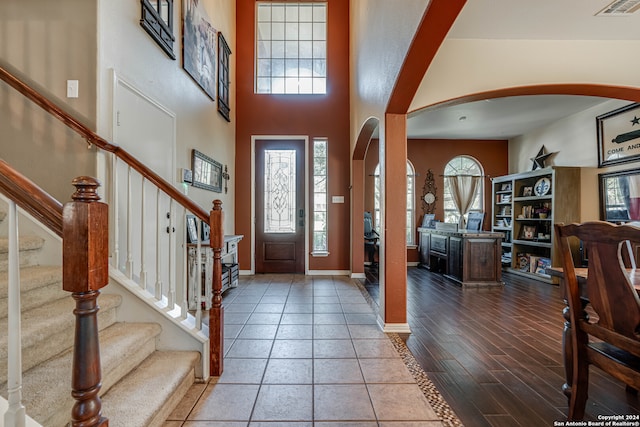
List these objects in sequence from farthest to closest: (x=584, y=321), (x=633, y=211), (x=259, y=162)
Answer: (x=259, y=162)
(x=633, y=211)
(x=584, y=321)

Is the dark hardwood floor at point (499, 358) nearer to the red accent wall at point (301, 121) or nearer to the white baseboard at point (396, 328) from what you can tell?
the white baseboard at point (396, 328)

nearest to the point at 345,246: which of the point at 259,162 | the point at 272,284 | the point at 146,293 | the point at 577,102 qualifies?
the point at 272,284

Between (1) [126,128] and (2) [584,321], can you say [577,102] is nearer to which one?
(2) [584,321]

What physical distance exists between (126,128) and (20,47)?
759 mm

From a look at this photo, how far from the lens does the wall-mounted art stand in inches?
132

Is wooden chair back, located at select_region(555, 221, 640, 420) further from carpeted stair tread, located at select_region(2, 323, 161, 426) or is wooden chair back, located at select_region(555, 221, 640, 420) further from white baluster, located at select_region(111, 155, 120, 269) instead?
white baluster, located at select_region(111, 155, 120, 269)

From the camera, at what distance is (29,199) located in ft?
2.61

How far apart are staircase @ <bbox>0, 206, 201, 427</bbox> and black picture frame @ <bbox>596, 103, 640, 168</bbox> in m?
5.95

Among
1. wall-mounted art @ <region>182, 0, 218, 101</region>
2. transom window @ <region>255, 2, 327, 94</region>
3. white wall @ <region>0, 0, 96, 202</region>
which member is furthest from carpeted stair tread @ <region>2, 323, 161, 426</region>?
transom window @ <region>255, 2, 327, 94</region>

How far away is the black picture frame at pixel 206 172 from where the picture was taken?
142 inches

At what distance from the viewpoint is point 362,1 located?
4250 millimetres

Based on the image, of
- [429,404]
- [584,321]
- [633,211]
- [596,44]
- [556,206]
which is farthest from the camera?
[556,206]

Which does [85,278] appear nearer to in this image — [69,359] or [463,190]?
[69,359]

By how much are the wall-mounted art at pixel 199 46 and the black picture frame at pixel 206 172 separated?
0.91m
